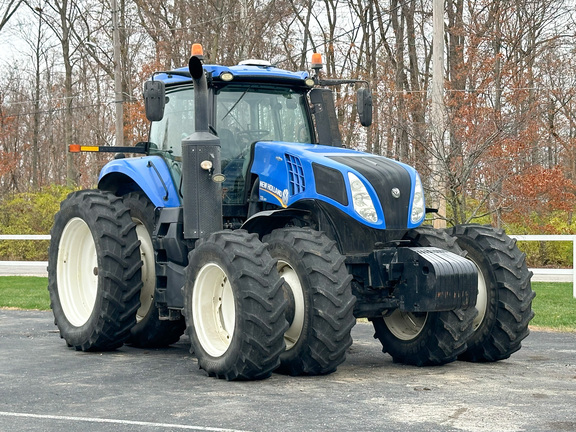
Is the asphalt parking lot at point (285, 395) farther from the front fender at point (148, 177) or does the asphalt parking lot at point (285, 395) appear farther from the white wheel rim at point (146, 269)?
the front fender at point (148, 177)

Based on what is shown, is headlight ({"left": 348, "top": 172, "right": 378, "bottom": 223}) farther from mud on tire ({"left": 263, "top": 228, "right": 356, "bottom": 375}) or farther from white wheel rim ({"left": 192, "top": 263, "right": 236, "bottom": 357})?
white wheel rim ({"left": 192, "top": 263, "right": 236, "bottom": 357})

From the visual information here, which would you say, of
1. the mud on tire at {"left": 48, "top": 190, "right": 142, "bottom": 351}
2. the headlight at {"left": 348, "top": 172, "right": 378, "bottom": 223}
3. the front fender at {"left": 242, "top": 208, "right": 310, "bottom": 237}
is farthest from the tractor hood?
the mud on tire at {"left": 48, "top": 190, "right": 142, "bottom": 351}

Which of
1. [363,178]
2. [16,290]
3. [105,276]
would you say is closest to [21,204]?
[16,290]

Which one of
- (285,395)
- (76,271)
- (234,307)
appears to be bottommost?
(285,395)

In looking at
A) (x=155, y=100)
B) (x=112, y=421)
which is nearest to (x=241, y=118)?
(x=155, y=100)

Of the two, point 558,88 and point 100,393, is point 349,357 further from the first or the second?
point 558,88

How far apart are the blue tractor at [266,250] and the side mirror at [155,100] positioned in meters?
0.01

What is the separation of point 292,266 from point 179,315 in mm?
1917

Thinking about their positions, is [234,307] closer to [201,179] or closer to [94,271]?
[201,179]

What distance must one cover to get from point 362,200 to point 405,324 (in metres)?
1.61

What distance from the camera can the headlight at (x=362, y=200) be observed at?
8258mm

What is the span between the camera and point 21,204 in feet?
106

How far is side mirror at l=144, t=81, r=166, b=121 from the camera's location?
905 cm

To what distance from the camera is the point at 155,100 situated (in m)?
9.06
